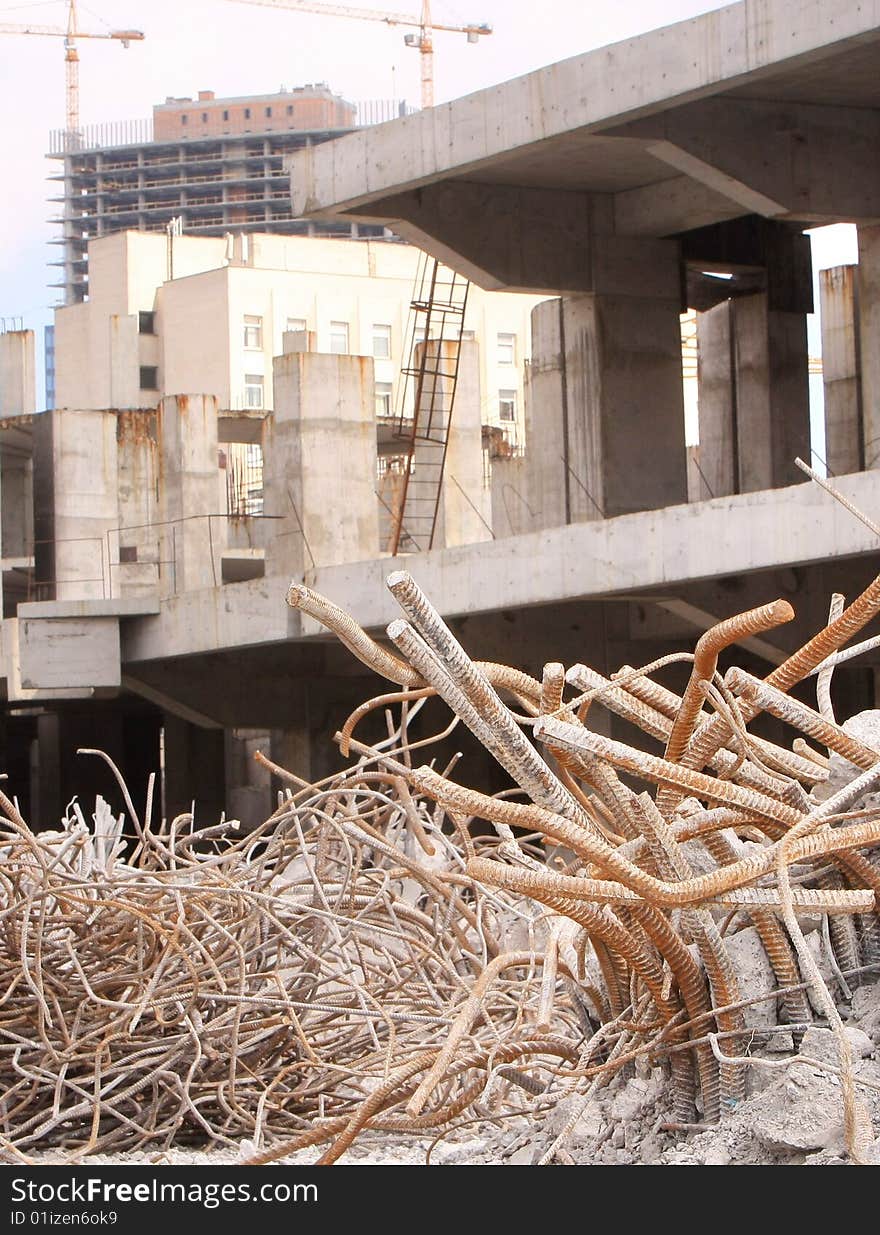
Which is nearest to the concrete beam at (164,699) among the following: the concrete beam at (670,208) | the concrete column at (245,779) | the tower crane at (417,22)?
the concrete column at (245,779)

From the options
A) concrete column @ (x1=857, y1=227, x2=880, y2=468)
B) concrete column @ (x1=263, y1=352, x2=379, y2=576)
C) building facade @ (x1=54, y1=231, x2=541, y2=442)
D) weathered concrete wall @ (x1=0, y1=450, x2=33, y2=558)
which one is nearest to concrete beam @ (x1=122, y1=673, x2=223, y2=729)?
concrete column @ (x1=263, y1=352, x2=379, y2=576)

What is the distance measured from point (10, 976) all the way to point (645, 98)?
13526 millimetres

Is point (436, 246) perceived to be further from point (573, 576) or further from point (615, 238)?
point (573, 576)

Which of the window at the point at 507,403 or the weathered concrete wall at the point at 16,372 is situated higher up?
the window at the point at 507,403

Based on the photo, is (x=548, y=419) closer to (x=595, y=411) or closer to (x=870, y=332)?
(x=595, y=411)

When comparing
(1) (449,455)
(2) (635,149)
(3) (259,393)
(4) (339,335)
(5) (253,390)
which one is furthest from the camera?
(4) (339,335)

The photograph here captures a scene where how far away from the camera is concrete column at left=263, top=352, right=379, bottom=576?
2234cm

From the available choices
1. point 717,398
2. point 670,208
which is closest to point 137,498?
point 717,398

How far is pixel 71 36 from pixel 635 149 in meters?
123

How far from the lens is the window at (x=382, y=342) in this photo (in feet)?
258

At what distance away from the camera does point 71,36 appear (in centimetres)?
13412

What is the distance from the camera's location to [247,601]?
20094 mm

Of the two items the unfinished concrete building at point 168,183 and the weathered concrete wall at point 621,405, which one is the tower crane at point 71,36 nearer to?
the unfinished concrete building at point 168,183

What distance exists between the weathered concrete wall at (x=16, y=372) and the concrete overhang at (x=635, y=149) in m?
35.8
